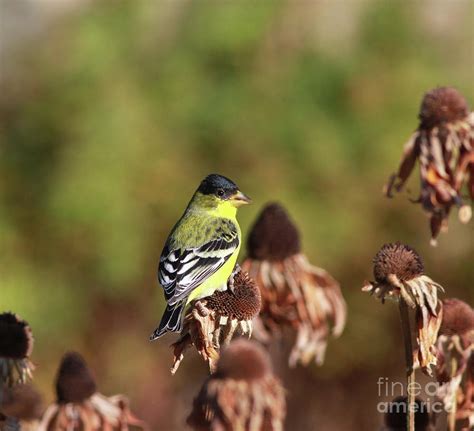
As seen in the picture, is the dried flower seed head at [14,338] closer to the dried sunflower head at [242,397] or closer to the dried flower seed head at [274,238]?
the dried sunflower head at [242,397]

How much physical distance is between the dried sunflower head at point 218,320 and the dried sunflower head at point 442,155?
0.51 metres

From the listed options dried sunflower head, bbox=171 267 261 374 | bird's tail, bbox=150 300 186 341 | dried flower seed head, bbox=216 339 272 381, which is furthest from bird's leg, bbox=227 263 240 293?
dried flower seed head, bbox=216 339 272 381

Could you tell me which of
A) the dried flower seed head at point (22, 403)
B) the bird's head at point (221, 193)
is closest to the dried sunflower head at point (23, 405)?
the dried flower seed head at point (22, 403)

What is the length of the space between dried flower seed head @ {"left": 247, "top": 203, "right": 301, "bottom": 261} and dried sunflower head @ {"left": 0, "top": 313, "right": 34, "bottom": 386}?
1527 mm

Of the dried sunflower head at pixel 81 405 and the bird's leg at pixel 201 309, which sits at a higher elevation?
the bird's leg at pixel 201 309

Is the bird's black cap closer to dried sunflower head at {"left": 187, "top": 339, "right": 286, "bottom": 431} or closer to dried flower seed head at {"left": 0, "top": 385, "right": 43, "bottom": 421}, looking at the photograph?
dried flower seed head at {"left": 0, "top": 385, "right": 43, "bottom": 421}

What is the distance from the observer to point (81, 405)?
2.87m

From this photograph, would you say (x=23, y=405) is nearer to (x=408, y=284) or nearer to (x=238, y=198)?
(x=408, y=284)

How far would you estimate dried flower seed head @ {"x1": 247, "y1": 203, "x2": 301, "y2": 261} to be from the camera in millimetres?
4148

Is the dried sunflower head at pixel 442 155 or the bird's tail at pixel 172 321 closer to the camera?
the dried sunflower head at pixel 442 155

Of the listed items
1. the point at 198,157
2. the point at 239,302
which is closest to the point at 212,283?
the point at 239,302

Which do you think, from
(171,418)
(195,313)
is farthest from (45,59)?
(195,313)

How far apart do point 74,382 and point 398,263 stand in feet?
3.00

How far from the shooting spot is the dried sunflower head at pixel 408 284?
266 cm
